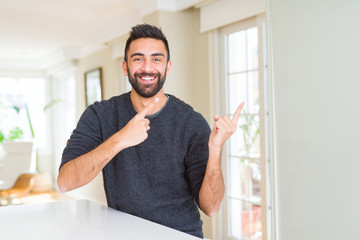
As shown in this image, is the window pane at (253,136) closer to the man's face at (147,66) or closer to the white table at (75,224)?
the man's face at (147,66)

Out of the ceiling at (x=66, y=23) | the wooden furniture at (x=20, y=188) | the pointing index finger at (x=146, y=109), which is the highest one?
the ceiling at (x=66, y=23)

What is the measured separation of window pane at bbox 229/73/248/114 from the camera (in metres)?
3.64

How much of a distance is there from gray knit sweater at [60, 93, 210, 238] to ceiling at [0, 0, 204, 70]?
235cm

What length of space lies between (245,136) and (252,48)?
76 cm

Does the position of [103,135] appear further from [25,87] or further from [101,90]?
[25,87]

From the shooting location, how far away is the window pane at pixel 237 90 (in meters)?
3.64

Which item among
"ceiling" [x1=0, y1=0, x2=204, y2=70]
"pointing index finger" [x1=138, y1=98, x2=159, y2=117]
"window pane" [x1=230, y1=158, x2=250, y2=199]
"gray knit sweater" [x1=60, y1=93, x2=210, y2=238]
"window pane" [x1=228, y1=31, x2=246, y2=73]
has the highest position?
"ceiling" [x1=0, y1=0, x2=204, y2=70]

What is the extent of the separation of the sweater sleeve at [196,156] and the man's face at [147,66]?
0.71ft

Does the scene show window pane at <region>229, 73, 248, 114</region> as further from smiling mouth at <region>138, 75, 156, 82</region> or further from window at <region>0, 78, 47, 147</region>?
window at <region>0, 78, 47, 147</region>

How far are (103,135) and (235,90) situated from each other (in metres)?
2.27

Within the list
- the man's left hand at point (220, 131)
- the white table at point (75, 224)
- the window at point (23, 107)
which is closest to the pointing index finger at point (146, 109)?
the man's left hand at point (220, 131)

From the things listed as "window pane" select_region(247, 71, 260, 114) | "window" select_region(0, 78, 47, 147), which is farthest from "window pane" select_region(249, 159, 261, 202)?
"window" select_region(0, 78, 47, 147)

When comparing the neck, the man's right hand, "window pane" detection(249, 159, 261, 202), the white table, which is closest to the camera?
the white table

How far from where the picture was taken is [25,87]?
850 cm
